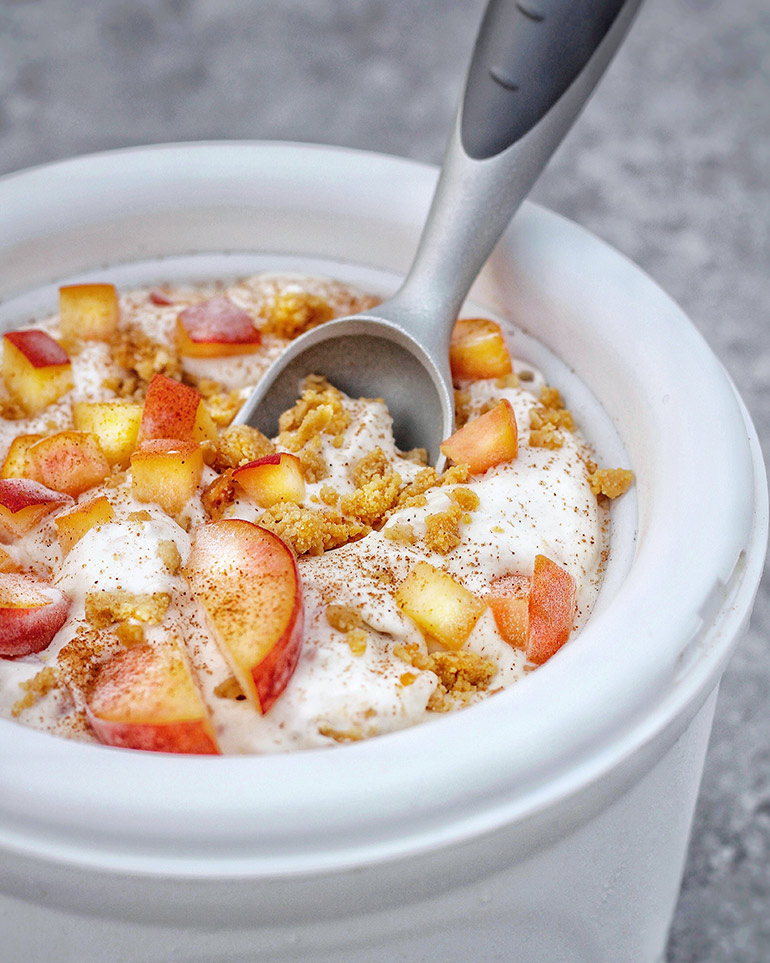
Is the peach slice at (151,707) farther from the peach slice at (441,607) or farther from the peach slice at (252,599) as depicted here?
the peach slice at (441,607)

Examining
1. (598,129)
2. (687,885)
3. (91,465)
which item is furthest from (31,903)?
(598,129)

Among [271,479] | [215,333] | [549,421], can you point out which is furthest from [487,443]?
[215,333]

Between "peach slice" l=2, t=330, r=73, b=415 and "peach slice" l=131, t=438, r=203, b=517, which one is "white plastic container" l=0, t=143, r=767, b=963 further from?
"peach slice" l=2, t=330, r=73, b=415

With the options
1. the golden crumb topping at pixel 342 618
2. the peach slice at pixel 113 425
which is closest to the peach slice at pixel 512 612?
the golden crumb topping at pixel 342 618

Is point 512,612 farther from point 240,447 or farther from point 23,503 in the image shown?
point 23,503

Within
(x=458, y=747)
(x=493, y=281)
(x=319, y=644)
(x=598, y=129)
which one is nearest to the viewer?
(x=458, y=747)

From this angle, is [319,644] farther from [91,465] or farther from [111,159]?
[111,159]

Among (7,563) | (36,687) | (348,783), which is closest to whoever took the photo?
(348,783)
